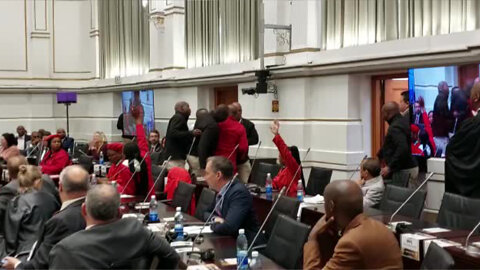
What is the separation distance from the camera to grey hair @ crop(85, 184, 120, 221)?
2863 millimetres

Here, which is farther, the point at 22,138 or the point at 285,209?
the point at 22,138

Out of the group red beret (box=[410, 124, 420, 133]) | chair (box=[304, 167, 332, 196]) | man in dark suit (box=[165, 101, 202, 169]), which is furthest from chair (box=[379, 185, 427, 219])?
man in dark suit (box=[165, 101, 202, 169])

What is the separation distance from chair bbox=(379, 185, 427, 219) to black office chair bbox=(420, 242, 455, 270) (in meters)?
2.16

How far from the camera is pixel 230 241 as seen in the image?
418 centimetres

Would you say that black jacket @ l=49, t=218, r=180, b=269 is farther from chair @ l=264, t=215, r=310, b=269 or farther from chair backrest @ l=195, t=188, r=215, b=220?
chair backrest @ l=195, t=188, r=215, b=220

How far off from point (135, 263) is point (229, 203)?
185cm

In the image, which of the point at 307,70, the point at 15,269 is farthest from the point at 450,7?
the point at 15,269

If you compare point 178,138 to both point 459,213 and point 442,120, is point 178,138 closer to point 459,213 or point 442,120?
point 442,120

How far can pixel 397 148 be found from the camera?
260 inches

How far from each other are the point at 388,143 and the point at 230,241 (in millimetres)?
3148

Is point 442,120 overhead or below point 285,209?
overhead

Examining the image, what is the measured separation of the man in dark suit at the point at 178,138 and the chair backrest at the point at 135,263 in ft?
17.4

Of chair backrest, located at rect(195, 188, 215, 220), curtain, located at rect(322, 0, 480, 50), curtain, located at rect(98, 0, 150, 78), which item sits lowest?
chair backrest, located at rect(195, 188, 215, 220)

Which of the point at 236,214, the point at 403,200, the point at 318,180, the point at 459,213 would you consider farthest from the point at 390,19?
the point at 236,214
